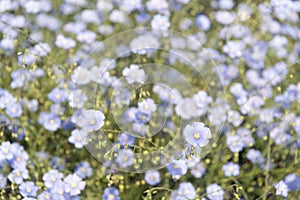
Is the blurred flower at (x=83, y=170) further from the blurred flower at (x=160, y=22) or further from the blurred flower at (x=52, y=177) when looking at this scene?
the blurred flower at (x=160, y=22)

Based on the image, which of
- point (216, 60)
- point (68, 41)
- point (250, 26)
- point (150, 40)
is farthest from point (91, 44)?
point (250, 26)

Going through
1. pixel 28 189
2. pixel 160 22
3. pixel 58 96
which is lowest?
pixel 28 189

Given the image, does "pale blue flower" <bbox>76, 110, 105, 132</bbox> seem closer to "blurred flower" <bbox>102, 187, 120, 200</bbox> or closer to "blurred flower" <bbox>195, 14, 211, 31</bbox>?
"blurred flower" <bbox>102, 187, 120, 200</bbox>

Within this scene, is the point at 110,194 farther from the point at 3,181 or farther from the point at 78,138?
the point at 3,181

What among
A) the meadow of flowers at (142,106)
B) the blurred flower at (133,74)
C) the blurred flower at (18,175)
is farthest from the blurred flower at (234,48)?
the blurred flower at (18,175)

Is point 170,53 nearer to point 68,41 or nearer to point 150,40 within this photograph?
point 150,40

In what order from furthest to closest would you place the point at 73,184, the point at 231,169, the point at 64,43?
the point at 64,43 → the point at 231,169 → the point at 73,184

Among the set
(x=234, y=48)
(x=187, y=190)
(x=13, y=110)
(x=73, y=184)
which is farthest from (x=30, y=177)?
(x=234, y=48)

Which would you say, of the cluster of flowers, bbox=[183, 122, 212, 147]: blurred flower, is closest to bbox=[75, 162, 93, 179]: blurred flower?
the cluster of flowers
